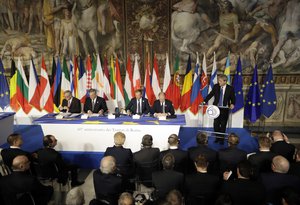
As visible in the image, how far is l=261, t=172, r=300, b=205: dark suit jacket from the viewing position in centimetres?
371

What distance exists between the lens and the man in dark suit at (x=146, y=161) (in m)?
4.65

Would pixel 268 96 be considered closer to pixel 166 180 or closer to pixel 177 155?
pixel 177 155

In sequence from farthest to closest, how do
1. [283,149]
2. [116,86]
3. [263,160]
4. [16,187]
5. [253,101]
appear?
1. [116,86]
2. [253,101]
3. [283,149]
4. [263,160]
5. [16,187]

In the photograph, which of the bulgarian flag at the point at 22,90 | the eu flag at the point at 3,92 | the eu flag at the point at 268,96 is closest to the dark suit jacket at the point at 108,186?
the bulgarian flag at the point at 22,90

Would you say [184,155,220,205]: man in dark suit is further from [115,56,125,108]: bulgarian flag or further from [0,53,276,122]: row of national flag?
[115,56,125,108]: bulgarian flag

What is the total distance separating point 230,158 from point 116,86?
536 centimetres

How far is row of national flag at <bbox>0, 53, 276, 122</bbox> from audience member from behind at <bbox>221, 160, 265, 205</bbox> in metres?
5.52

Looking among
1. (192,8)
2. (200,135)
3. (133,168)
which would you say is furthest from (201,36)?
(133,168)

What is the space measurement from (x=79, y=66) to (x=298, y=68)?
7860 mm

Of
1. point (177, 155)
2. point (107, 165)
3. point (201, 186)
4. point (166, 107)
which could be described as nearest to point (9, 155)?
point (107, 165)

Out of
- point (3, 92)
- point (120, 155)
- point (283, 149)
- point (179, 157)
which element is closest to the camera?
point (179, 157)

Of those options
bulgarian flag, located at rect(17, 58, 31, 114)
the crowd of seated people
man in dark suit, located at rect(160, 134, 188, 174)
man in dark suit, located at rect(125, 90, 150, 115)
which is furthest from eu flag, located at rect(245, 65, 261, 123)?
bulgarian flag, located at rect(17, 58, 31, 114)

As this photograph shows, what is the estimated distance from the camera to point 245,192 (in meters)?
3.35

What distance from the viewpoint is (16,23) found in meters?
9.84
